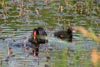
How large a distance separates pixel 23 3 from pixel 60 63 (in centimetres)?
1160

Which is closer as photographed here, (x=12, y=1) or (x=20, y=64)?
(x=20, y=64)

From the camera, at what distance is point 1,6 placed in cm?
1588

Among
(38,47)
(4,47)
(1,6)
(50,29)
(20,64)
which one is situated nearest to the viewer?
(20,64)

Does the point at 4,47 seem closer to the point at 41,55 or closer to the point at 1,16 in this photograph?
the point at 41,55

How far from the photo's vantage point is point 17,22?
1347cm

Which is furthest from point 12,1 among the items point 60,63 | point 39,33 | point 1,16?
point 60,63

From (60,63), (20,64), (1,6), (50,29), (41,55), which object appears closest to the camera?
(60,63)

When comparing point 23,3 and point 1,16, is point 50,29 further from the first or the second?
point 23,3

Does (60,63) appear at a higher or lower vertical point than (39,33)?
higher

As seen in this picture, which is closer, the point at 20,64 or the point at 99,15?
the point at 20,64

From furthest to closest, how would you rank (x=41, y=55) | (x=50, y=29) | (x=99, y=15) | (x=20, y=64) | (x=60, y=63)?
(x=99, y=15)
(x=50, y=29)
(x=41, y=55)
(x=20, y=64)
(x=60, y=63)

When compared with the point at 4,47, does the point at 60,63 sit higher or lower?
higher

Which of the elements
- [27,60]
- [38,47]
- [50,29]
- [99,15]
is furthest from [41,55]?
[99,15]

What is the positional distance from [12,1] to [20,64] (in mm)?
8390
